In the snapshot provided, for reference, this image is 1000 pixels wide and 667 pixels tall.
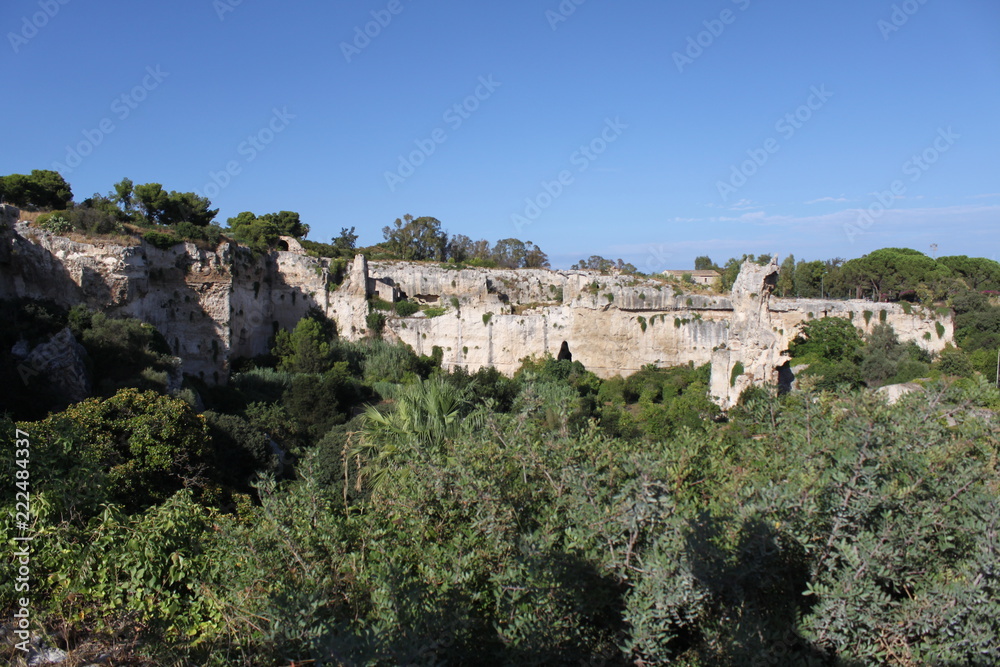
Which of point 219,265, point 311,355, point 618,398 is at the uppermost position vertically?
point 219,265

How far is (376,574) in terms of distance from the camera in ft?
10.2

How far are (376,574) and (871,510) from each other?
2410 mm

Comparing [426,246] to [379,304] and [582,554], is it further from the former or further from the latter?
[582,554]

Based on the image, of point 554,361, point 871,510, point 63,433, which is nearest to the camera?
point 871,510

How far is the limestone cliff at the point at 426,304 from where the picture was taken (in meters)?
16.0

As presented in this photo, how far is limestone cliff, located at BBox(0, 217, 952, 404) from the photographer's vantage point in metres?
16.0

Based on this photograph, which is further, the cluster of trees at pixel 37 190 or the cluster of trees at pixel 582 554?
the cluster of trees at pixel 37 190

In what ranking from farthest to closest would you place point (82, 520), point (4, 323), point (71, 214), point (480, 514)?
point (71, 214)
point (4, 323)
point (82, 520)
point (480, 514)

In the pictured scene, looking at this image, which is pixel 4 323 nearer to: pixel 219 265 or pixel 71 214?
pixel 71 214

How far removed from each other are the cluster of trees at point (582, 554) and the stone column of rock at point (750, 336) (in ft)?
35.4

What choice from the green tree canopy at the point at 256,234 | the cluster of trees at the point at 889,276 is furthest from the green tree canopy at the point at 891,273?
the green tree canopy at the point at 256,234

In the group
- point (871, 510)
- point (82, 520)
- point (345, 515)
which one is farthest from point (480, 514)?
point (82, 520)

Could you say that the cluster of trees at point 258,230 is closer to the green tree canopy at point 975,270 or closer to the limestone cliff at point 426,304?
the limestone cliff at point 426,304

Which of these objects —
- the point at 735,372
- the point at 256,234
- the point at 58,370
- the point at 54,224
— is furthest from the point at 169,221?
the point at 735,372
